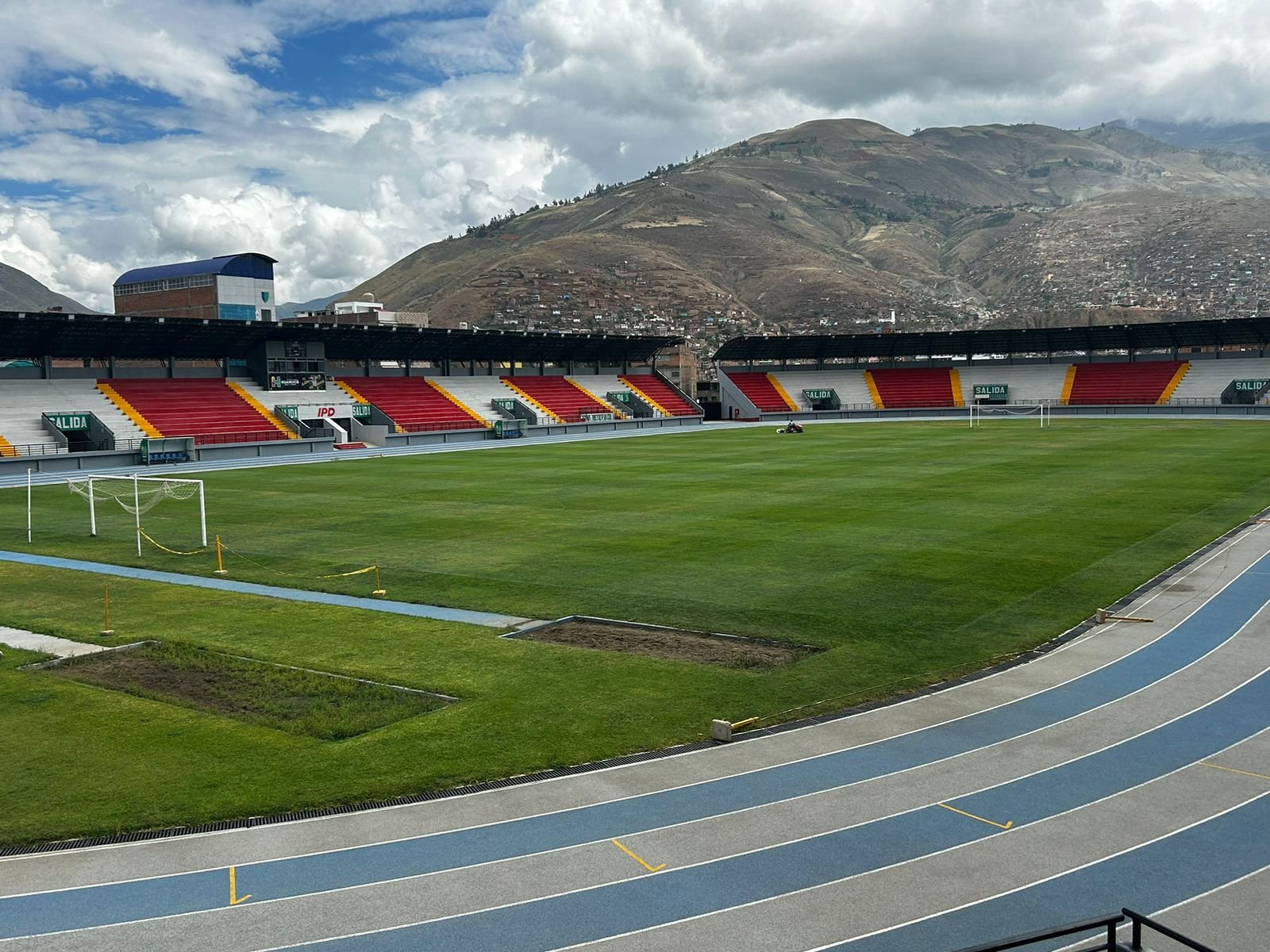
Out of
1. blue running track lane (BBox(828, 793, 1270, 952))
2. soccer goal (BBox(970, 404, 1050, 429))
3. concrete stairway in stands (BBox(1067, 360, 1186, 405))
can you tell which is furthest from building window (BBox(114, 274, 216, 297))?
blue running track lane (BBox(828, 793, 1270, 952))

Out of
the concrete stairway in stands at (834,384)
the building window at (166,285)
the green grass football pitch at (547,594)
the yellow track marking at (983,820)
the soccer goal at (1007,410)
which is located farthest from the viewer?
the building window at (166,285)

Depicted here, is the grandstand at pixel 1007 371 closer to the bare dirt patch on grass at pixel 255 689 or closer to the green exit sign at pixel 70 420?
the green exit sign at pixel 70 420

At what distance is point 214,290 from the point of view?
314 feet

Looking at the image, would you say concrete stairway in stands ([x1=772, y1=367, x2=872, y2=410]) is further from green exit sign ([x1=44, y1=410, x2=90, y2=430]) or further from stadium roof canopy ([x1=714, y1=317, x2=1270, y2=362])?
green exit sign ([x1=44, y1=410, x2=90, y2=430])

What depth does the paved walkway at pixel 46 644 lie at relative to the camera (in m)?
15.8

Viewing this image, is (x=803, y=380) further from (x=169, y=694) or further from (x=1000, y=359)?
(x=169, y=694)

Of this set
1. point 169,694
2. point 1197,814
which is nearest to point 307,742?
point 169,694

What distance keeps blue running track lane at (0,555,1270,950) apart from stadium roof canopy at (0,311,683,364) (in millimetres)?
55465

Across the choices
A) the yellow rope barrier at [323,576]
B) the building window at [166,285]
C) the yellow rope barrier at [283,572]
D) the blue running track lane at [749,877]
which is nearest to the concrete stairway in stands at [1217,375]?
the yellow rope barrier at [323,576]

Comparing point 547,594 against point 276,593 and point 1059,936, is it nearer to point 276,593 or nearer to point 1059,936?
point 276,593

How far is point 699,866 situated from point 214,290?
3901 inches

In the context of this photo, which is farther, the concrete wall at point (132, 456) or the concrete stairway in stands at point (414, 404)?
the concrete stairway in stands at point (414, 404)

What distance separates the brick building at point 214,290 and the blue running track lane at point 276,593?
74.4 metres

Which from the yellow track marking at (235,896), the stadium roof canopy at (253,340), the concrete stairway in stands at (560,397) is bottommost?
the yellow track marking at (235,896)
